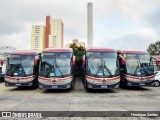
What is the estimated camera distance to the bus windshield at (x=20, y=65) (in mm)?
17859

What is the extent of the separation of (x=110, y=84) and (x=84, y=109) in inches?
256

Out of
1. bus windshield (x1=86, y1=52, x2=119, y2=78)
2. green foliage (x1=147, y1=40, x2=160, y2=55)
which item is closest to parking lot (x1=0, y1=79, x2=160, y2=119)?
bus windshield (x1=86, y1=52, x2=119, y2=78)

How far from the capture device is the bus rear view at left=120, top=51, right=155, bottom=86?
17547 mm

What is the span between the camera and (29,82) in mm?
17797

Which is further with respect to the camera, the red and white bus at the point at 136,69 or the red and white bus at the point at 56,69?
the red and white bus at the point at 136,69

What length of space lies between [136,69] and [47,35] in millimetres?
89957

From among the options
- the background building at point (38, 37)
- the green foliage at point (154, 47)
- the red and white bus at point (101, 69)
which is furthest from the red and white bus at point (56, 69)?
the background building at point (38, 37)

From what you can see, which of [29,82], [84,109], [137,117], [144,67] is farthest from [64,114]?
[144,67]

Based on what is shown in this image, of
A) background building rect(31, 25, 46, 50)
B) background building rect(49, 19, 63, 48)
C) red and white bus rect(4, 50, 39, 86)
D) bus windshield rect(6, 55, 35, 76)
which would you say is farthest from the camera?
background building rect(49, 19, 63, 48)

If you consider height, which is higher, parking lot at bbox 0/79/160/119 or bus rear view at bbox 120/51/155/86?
bus rear view at bbox 120/51/155/86

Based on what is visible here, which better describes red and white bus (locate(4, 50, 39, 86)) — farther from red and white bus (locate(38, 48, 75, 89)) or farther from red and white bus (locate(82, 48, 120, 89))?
red and white bus (locate(82, 48, 120, 89))

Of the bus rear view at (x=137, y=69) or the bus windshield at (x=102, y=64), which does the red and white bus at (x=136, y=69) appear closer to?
the bus rear view at (x=137, y=69)

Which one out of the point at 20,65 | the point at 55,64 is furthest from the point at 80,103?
the point at 20,65

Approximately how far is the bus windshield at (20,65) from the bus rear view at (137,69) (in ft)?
23.7
